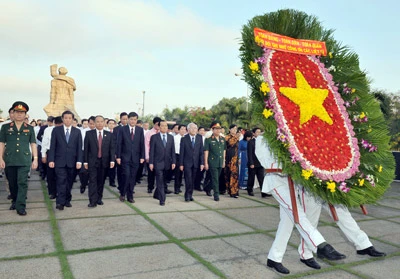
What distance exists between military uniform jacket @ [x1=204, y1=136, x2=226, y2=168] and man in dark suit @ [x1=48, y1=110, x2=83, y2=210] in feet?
9.78

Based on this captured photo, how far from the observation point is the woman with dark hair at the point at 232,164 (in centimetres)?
806

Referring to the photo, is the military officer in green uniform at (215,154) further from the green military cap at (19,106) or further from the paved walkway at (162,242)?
the green military cap at (19,106)

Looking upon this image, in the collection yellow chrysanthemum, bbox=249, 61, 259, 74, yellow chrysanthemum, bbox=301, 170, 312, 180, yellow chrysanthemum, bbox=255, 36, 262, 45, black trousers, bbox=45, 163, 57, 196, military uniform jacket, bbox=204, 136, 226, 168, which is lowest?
black trousers, bbox=45, 163, 57, 196

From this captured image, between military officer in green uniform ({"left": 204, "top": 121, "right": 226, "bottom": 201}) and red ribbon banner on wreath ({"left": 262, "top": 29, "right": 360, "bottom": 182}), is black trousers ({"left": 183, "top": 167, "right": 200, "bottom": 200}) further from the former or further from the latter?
red ribbon banner on wreath ({"left": 262, "top": 29, "right": 360, "bottom": 182})

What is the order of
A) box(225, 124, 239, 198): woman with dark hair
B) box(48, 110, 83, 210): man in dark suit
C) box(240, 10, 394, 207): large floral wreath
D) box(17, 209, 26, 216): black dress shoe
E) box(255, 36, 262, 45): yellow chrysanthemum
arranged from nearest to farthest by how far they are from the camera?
box(240, 10, 394, 207): large floral wreath < box(255, 36, 262, 45): yellow chrysanthemum < box(17, 209, 26, 216): black dress shoe < box(48, 110, 83, 210): man in dark suit < box(225, 124, 239, 198): woman with dark hair

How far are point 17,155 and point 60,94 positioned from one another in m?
14.8

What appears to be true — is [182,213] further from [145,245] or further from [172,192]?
[172,192]

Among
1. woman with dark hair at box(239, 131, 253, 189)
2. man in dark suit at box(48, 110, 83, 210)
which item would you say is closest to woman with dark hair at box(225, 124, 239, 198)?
woman with dark hair at box(239, 131, 253, 189)

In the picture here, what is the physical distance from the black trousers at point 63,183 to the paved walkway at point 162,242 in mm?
241

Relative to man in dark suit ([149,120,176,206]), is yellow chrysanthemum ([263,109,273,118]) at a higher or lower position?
higher

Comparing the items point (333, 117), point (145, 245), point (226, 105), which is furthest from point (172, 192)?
point (226, 105)

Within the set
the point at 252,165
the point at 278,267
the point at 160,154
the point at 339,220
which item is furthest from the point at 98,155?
the point at 339,220

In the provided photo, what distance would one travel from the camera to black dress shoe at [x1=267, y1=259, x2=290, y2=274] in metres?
3.33

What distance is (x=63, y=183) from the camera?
20.0 feet
